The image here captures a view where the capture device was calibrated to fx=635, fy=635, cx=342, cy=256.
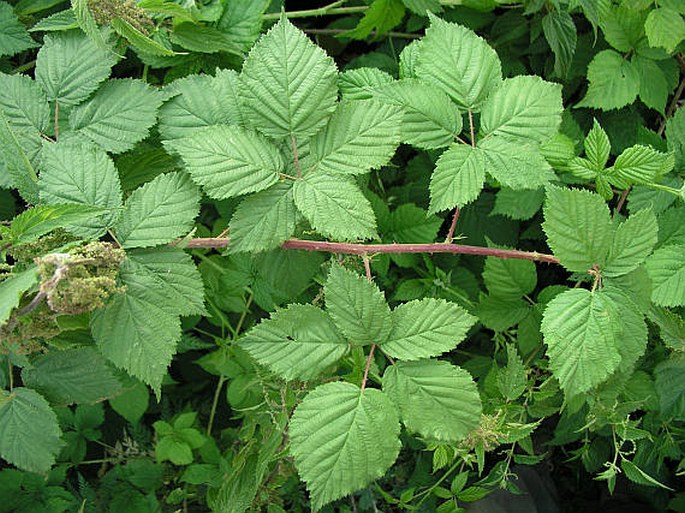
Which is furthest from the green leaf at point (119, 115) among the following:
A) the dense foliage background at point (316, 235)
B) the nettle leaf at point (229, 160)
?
the nettle leaf at point (229, 160)

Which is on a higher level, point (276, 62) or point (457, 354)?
point (276, 62)

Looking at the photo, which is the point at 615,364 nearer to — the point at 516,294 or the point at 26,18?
the point at 516,294

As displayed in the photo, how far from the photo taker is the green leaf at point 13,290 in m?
0.72

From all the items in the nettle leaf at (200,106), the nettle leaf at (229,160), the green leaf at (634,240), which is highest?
the nettle leaf at (200,106)

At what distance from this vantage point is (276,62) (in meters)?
Answer: 0.99

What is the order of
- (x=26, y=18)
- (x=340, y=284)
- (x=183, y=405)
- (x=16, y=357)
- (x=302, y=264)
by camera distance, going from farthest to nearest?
(x=183, y=405)
(x=26, y=18)
(x=302, y=264)
(x=16, y=357)
(x=340, y=284)

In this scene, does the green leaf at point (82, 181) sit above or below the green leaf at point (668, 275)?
above

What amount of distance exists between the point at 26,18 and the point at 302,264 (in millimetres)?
779

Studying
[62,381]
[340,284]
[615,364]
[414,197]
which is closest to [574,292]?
[615,364]

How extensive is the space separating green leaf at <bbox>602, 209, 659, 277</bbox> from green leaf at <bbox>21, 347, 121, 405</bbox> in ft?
2.84

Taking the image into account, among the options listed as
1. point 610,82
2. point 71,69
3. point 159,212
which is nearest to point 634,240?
point 610,82

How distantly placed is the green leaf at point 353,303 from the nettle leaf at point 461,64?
0.39 meters

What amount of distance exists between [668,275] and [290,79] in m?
0.77

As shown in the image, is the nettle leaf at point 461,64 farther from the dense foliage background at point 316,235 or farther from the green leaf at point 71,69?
the green leaf at point 71,69
